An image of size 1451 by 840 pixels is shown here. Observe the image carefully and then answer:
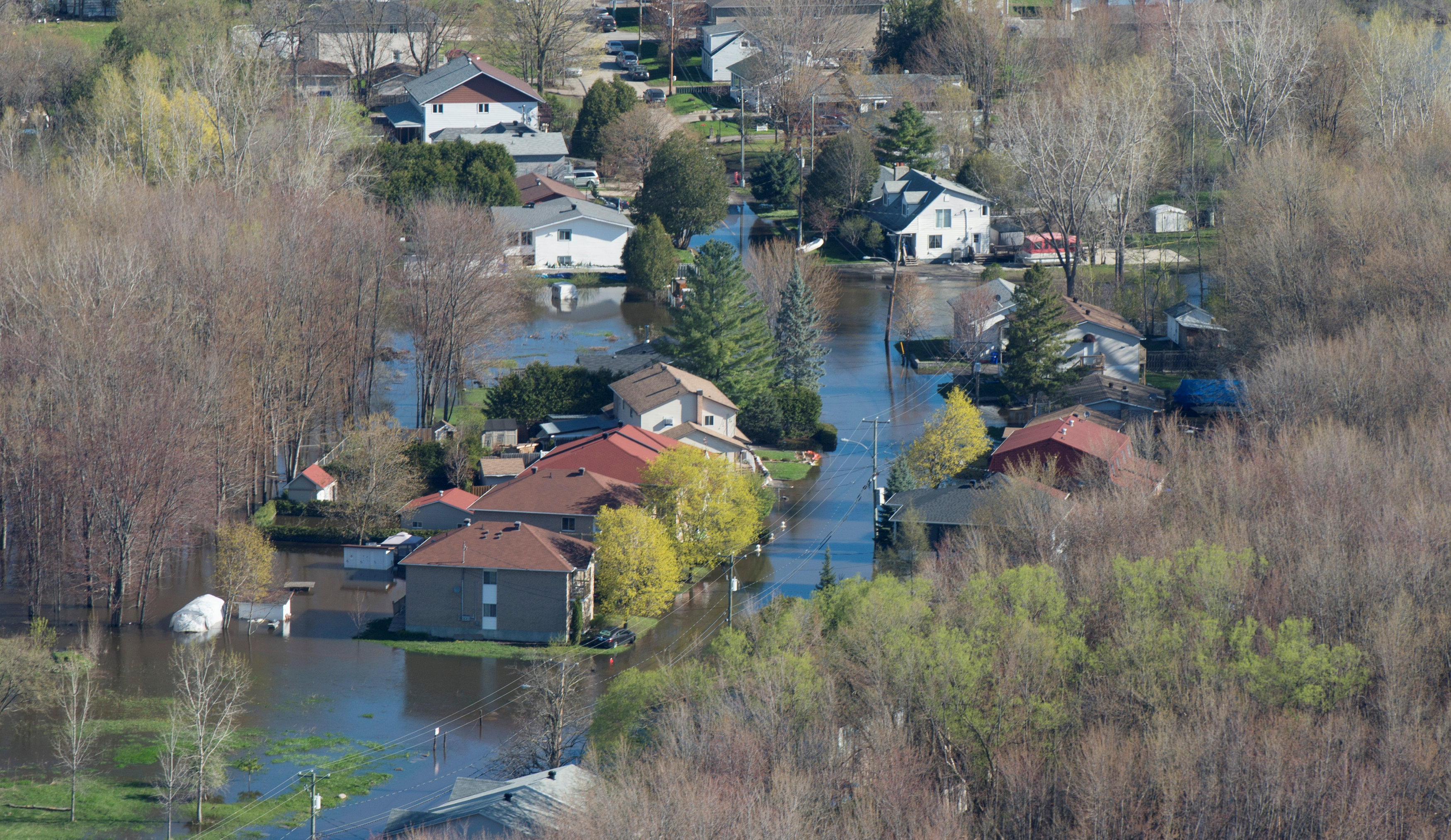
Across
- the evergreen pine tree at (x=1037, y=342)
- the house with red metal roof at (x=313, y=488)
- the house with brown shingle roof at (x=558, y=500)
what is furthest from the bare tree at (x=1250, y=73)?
the house with red metal roof at (x=313, y=488)

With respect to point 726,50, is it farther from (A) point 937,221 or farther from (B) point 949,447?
(B) point 949,447

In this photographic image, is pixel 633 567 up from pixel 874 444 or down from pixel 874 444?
up

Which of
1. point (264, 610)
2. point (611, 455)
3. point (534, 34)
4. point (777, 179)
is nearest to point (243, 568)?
point (264, 610)

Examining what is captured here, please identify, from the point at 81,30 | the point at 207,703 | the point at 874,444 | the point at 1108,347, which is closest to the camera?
the point at 207,703

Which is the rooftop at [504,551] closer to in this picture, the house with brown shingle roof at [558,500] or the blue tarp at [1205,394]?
the house with brown shingle roof at [558,500]

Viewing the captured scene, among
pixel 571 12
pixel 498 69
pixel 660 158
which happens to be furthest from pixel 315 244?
pixel 571 12

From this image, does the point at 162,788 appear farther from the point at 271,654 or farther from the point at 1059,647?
the point at 1059,647
